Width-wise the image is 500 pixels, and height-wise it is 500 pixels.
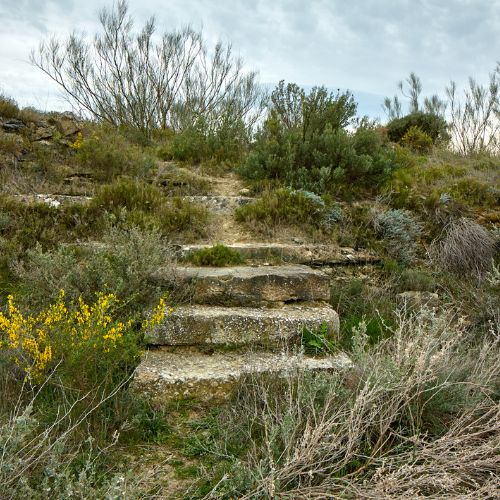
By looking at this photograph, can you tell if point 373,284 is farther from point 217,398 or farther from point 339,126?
point 339,126

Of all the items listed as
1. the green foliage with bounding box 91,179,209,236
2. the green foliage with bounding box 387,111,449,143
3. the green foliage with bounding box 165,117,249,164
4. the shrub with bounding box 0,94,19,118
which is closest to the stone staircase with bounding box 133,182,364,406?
the green foliage with bounding box 91,179,209,236

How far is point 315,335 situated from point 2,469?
7.98 feet

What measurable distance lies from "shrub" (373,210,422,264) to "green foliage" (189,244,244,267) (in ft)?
6.62

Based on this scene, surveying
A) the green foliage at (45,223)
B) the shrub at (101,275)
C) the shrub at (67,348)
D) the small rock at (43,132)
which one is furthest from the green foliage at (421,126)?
the shrub at (67,348)

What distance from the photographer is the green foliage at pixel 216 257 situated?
5012mm

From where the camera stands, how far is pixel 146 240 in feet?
14.4

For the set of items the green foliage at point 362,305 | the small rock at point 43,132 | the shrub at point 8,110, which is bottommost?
the green foliage at point 362,305

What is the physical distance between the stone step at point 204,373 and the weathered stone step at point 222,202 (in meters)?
3.14

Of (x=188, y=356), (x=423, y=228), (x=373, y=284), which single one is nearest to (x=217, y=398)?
(x=188, y=356)

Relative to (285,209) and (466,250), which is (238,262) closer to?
(285,209)

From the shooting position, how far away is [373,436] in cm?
285

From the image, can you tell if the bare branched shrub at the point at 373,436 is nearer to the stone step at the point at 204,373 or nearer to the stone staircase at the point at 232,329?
the stone step at the point at 204,373

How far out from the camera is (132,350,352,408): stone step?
11.0 ft

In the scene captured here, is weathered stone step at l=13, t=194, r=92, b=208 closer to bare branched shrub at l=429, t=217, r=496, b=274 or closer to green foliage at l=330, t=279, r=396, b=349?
green foliage at l=330, t=279, r=396, b=349
